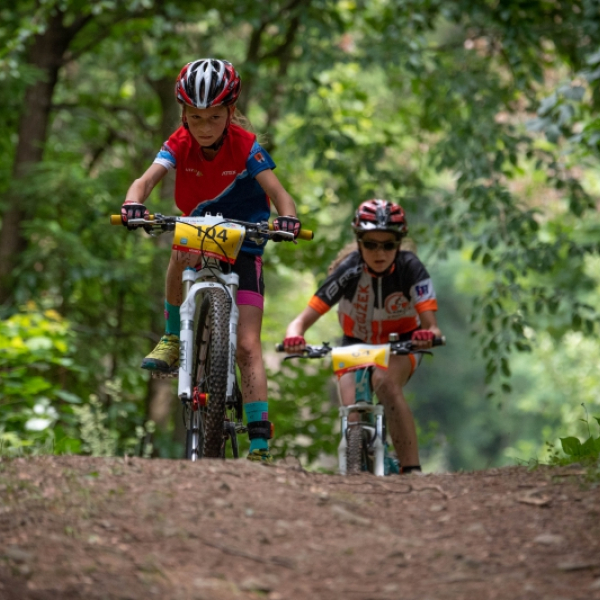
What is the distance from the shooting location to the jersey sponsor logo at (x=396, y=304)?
6.23 metres

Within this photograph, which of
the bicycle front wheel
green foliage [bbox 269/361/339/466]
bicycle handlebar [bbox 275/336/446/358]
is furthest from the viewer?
green foliage [bbox 269/361/339/466]

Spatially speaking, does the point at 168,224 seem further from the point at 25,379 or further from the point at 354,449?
the point at 25,379

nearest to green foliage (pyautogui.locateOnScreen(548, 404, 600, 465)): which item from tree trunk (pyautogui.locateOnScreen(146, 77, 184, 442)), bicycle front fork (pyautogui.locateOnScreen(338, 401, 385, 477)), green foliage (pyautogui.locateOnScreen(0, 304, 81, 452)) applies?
bicycle front fork (pyautogui.locateOnScreen(338, 401, 385, 477))

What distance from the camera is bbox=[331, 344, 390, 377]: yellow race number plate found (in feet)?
18.6

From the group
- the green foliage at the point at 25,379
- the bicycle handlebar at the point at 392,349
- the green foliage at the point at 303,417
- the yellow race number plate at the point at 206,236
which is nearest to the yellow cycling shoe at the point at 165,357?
the yellow race number plate at the point at 206,236

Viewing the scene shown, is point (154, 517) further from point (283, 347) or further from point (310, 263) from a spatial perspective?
point (310, 263)

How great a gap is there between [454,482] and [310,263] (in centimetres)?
677

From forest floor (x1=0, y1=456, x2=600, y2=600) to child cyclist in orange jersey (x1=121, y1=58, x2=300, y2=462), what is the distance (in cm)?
87

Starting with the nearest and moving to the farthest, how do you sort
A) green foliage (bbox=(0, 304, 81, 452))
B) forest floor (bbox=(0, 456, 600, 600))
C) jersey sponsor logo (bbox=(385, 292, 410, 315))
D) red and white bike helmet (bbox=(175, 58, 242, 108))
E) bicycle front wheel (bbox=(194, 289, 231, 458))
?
forest floor (bbox=(0, 456, 600, 600)) < bicycle front wheel (bbox=(194, 289, 231, 458)) < red and white bike helmet (bbox=(175, 58, 242, 108)) < jersey sponsor logo (bbox=(385, 292, 410, 315)) < green foliage (bbox=(0, 304, 81, 452))

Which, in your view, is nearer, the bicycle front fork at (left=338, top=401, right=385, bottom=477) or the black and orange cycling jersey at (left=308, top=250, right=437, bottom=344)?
the bicycle front fork at (left=338, top=401, right=385, bottom=477)

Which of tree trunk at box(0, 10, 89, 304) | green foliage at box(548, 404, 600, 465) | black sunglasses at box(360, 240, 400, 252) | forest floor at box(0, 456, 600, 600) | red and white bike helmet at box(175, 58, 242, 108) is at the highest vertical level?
tree trunk at box(0, 10, 89, 304)

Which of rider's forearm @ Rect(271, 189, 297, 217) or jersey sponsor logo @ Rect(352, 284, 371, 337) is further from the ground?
rider's forearm @ Rect(271, 189, 297, 217)

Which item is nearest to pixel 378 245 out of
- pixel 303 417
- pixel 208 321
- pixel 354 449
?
pixel 354 449

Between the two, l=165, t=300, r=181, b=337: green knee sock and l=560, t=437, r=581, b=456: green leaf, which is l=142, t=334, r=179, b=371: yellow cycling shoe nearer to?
l=165, t=300, r=181, b=337: green knee sock
